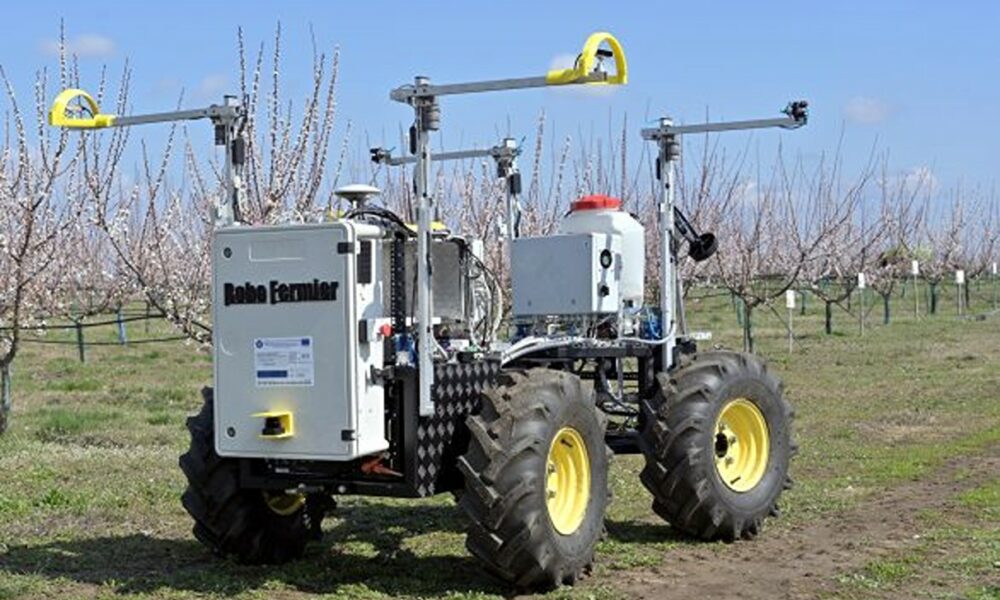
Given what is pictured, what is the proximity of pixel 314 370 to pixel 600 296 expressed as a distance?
2.62m

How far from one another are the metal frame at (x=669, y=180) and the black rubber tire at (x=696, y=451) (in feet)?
1.25

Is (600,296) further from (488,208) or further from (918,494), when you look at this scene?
(488,208)

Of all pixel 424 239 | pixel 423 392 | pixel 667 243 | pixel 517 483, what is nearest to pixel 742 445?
pixel 667 243

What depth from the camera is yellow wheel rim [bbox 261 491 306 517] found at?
7.93m

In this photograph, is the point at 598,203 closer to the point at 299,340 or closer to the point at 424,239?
the point at 424,239

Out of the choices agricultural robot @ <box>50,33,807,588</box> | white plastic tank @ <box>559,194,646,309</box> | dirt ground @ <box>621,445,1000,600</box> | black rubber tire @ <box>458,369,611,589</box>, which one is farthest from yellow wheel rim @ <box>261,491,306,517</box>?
white plastic tank @ <box>559,194,646,309</box>

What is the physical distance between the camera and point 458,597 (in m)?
7.04

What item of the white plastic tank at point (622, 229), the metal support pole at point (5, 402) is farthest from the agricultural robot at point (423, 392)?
the metal support pole at point (5, 402)

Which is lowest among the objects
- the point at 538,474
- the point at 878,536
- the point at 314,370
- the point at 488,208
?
the point at 878,536

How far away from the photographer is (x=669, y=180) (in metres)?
9.24

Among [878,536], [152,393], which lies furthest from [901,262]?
[878,536]

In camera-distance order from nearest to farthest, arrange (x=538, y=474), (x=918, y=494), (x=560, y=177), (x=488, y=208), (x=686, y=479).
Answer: (x=538, y=474), (x=686, y=479), (x=918, y=494), (x=488, y=208), (x=560, y=177)

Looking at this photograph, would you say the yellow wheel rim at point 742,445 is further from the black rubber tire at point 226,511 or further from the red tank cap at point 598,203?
the black rubber tire at point 226,511

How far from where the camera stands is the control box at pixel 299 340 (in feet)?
22.9
